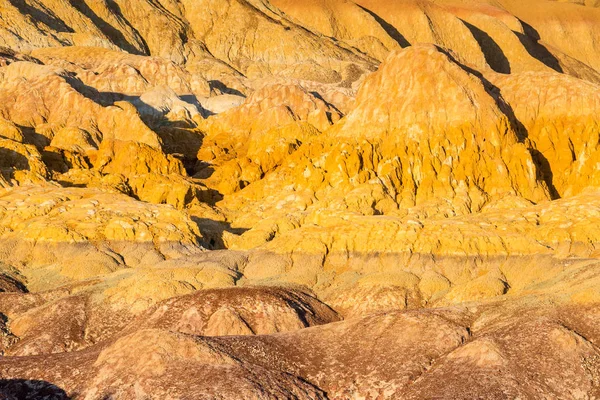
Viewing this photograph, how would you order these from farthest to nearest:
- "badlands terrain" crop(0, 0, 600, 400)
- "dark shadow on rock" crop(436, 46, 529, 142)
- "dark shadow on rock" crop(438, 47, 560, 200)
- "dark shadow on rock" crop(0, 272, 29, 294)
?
"dark shadow on rock" crop(436, 46, 529, 142) → "dark shadow on rock" crop(438, 47, 560, 200) → "dark shadow on rock" crop(0, 272, 29, 294) → "badlands terrain" crop(0, 0, 600, 400)

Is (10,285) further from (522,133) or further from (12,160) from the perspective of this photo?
(522,133)

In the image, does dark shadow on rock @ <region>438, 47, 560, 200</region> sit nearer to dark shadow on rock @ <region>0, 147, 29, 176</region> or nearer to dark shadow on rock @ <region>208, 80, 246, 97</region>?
dark shadow on rock @ <region>0, 147, 29, 176</region>

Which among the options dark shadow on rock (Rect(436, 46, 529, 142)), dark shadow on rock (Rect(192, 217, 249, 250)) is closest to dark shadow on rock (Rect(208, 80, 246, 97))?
dark shadow on rock (Rect(436, 46, 529, 142))

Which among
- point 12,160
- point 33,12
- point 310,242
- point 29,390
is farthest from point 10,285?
point 33,12

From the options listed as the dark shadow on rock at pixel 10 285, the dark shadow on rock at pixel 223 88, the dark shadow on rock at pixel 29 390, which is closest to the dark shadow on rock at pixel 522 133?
the dark shadow on rock at pixel 10 285

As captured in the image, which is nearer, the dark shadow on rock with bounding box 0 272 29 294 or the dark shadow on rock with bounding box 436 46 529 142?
the dark shadow on rock with bounding box 0 272 29 294

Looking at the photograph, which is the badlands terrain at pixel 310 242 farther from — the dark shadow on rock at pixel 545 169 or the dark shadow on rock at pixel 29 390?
the dark shadow on rock at pixel 545 169

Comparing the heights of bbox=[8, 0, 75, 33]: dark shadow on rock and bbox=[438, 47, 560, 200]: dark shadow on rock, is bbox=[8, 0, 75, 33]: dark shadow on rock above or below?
above

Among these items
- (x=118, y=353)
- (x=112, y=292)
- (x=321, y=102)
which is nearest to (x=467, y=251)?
(x=112, y=292)
